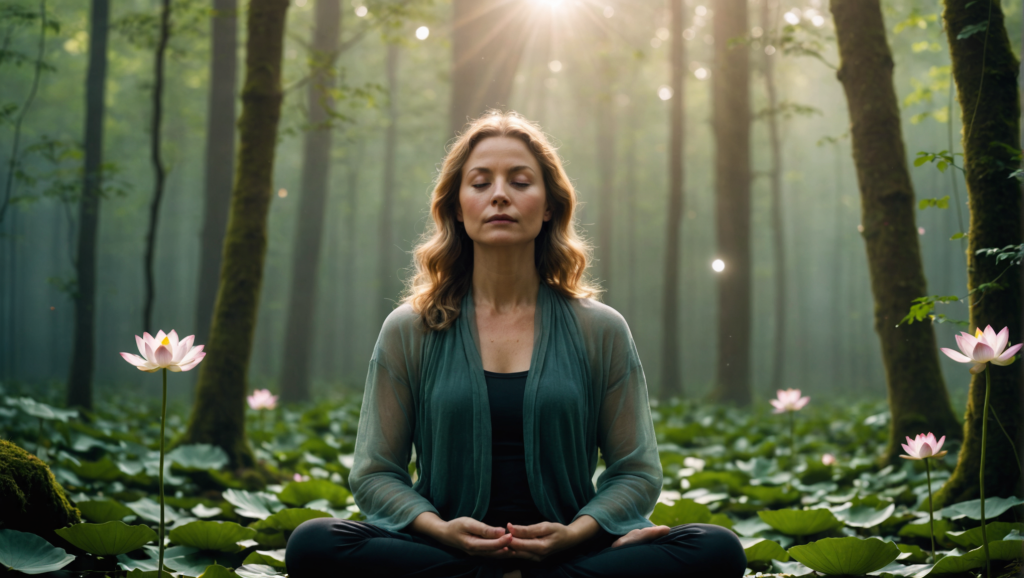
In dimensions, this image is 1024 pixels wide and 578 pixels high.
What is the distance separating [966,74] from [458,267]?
2419 millimetres

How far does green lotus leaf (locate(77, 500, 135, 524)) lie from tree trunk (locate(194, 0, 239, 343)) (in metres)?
6.53

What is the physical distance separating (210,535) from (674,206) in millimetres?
9740

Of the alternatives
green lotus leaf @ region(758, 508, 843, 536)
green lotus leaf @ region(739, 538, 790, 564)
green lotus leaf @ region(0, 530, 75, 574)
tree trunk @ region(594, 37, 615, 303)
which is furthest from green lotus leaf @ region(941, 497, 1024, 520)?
tree trunk @ region(594, 37, 615, 303)

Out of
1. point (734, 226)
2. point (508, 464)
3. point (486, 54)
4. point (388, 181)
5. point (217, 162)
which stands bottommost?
point (508, 464)

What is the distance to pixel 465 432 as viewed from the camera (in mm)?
2295

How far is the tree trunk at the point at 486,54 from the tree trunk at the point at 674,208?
4.50 m

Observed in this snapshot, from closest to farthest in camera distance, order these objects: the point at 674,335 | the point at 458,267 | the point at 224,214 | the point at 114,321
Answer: the point at 458,267
the point at 224,214
the point at 674,335
the point at 114,321

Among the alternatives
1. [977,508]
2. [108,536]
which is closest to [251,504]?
[108,536]

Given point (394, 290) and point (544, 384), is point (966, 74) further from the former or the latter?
point (394, 290)

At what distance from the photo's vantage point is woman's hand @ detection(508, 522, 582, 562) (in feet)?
6.72

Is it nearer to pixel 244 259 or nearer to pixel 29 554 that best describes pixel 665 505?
pixel 29 554

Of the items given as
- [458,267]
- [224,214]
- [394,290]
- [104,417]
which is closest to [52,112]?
[394,290]

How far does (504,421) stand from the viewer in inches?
91.4

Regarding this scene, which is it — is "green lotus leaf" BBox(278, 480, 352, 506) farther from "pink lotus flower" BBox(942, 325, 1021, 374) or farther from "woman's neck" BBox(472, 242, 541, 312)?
"pink lotus flower" BBox(942, 325, 1021, 374)
